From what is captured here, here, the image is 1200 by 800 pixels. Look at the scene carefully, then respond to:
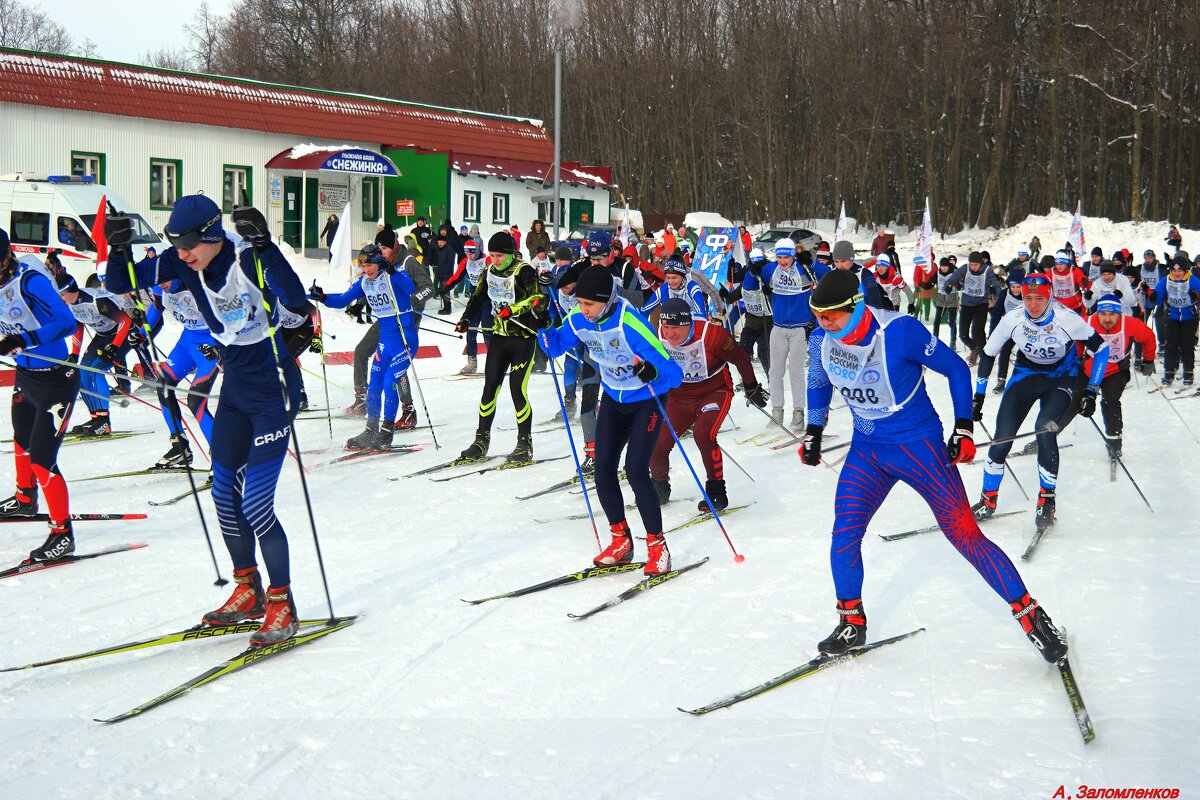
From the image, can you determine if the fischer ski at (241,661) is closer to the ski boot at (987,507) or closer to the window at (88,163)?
the ski boot at (987,507)

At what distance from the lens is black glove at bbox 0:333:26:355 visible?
6.24 meters

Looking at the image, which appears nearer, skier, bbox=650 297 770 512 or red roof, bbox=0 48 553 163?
skier, bbox=650 297 770 512

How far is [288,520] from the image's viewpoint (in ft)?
25.4

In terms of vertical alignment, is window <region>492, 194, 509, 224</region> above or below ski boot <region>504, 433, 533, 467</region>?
above

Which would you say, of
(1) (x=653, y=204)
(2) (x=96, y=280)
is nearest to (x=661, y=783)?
(2) (x=96, y=280)

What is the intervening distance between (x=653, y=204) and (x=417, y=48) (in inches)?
725

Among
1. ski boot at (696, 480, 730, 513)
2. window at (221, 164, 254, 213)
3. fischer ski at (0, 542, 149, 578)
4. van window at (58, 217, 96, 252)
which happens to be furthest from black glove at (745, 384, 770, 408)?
window at (221, 164, 254, 213)

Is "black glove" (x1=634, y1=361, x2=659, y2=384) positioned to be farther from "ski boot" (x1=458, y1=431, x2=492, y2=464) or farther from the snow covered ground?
"ski boot" (x1=458, y1=431, x2=492, y2=464)

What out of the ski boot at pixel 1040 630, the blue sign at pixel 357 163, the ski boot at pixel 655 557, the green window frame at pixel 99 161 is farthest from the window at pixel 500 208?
the ski boot at pixel 1040 630

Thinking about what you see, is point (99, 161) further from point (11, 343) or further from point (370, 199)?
point (11, 343)

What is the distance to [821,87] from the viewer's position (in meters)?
45.2

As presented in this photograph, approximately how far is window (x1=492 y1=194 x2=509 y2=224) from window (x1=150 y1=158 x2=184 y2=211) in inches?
356

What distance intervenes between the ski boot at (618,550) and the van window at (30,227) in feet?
53.8

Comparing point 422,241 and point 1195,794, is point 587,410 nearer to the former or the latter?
point 1195,794
